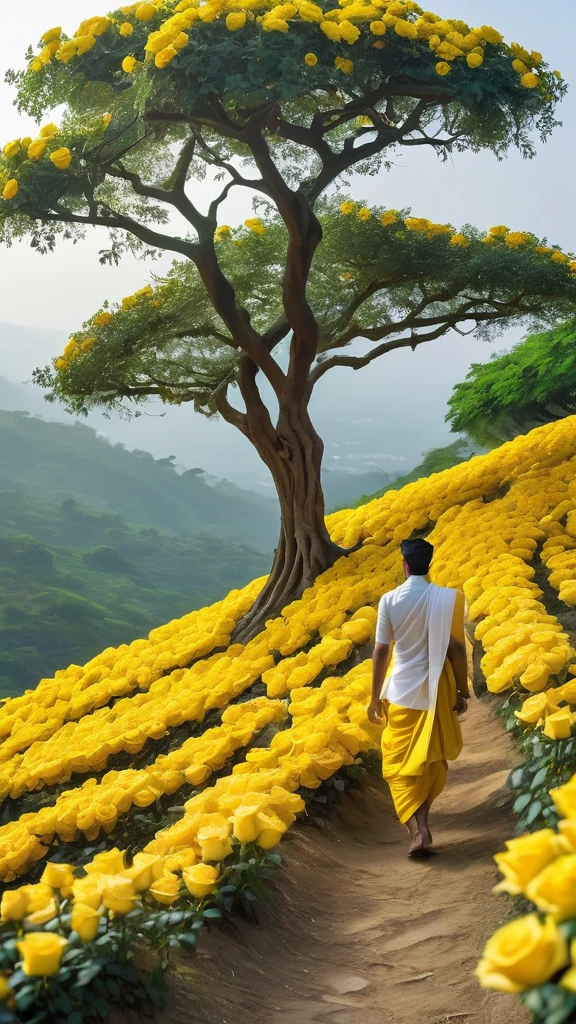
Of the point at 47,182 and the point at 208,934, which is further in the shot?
the point at 47,182

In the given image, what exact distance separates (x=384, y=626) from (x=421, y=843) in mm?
1080

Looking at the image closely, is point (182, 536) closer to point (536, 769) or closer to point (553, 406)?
point (553, 406)

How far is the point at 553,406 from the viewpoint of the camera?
696 inches

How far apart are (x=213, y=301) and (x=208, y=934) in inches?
292

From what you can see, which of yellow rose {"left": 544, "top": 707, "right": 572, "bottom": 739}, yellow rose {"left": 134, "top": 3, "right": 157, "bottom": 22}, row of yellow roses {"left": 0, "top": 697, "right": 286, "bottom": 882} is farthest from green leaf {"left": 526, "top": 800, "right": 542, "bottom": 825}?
yellow rose {"left": 134, "top": 3, "right": 157, "bottom": 22}

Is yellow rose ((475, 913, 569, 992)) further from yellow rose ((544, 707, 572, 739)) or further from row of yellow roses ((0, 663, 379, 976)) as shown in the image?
yellow rose ((544, 707, 572, 739))

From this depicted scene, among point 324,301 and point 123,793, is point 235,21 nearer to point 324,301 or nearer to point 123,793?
point 324,301

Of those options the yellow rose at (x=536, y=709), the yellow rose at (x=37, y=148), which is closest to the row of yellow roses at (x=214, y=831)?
the yellow rose at (x=536, y=709)

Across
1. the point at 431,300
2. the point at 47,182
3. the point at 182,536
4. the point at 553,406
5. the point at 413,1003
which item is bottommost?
the point at 413,1003

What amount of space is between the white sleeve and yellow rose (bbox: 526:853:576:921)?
3.02m

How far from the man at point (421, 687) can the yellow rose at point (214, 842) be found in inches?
50.1

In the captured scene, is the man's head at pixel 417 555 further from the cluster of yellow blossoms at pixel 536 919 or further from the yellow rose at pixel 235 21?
the yellow rose at pixel 235 21

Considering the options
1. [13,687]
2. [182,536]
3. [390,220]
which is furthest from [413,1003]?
[182,536]

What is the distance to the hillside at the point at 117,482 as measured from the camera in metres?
75.0
